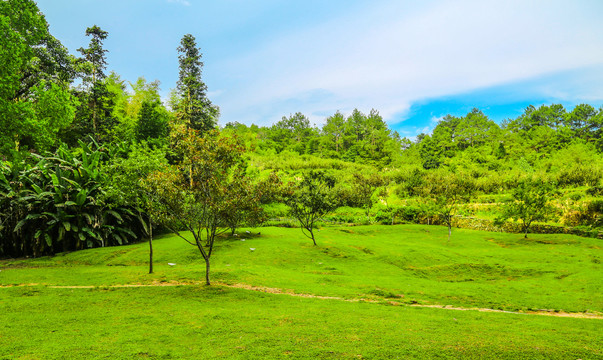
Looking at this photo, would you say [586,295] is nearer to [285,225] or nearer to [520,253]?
[520,253]

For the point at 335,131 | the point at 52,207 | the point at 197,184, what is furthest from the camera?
the point at 335,131

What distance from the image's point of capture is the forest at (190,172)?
43.2 feet

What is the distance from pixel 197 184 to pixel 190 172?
644mm

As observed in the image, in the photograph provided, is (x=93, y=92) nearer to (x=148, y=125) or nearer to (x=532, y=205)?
(x=148, y=125)

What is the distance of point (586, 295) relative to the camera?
14.3 m

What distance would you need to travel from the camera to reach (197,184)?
12.3m

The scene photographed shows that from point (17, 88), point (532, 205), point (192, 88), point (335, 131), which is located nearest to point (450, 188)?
point (532, 205)

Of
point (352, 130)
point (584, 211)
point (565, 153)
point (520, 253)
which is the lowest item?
point (520, 253)

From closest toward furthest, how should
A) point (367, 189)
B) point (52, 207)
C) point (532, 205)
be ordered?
point (52, 207), point (532, 205), point (367, 189)

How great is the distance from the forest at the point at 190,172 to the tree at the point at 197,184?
0.21 feet

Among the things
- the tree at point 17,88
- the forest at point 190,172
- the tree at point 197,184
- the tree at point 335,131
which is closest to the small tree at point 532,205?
the forest at point 190,172

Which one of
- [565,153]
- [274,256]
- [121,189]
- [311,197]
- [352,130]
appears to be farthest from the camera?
[352,130]

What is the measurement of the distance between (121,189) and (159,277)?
201 inches

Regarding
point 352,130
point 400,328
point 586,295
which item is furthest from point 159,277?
point 352,130
